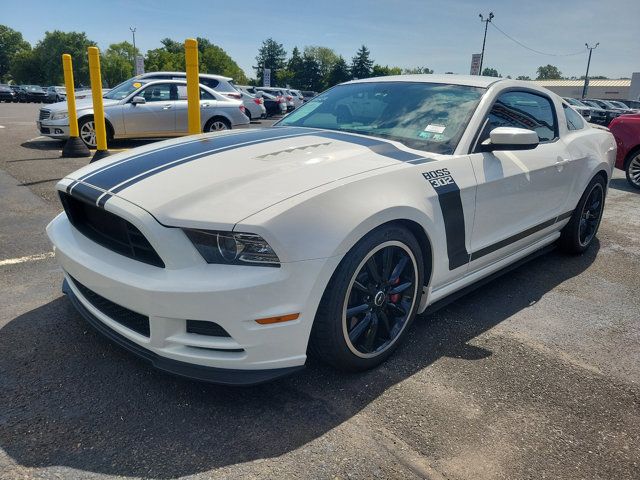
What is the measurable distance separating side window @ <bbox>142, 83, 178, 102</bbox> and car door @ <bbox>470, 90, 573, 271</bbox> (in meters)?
8.52

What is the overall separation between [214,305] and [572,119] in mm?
3772

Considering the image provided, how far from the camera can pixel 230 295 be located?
1998 mm

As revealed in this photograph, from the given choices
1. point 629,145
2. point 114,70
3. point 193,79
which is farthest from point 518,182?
point 114,70

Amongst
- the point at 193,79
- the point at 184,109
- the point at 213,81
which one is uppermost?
the point at 213,81

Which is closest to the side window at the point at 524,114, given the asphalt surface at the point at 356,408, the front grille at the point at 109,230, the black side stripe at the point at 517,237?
the black side stripe at the point at 517,237

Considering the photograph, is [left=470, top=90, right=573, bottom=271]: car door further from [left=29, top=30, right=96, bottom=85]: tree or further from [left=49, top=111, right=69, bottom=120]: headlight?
[left=29, top=30, right=96, bottom=85]: tree

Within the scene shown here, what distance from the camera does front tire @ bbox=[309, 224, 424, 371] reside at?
89.4 inches

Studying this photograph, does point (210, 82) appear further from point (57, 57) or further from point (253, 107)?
point (57, 57)

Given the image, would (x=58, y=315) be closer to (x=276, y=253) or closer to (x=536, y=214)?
(x=276, y=253)

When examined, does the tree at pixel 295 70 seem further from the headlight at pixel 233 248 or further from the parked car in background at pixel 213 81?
the headlight at pixel 233 248

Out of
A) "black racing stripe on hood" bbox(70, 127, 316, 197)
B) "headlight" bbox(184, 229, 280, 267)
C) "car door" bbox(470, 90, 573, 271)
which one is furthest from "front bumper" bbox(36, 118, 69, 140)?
"headlight" bbox(184, 229, 280, 267)

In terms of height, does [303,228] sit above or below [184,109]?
below

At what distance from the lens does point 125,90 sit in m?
10.7

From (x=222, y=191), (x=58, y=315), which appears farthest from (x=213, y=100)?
(x=222, y=191)
